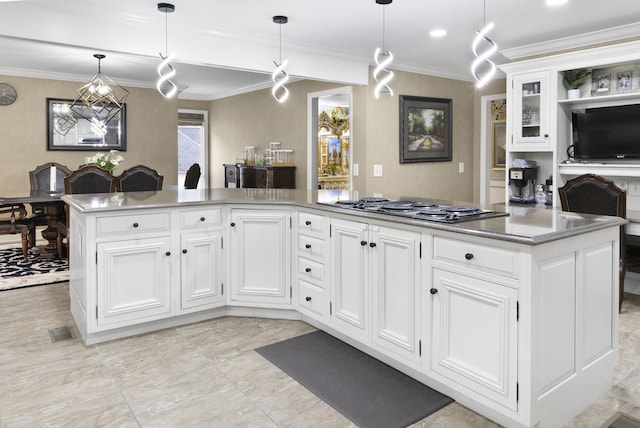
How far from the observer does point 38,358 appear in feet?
9.14

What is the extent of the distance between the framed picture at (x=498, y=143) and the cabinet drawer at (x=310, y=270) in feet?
18.4

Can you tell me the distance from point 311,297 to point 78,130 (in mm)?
6036

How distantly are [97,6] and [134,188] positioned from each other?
6.47 feet

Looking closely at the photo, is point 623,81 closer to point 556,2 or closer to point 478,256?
point 556,2

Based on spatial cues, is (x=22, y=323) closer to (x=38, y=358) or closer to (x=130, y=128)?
(x=38, y=358)

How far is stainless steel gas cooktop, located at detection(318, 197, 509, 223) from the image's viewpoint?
2326 millimetres

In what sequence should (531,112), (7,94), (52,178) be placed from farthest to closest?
(7,94), (52,178), (531,112)

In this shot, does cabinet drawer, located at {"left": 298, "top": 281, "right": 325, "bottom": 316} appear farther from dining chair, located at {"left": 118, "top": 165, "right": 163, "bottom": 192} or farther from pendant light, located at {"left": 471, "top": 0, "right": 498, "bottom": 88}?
dining chair, located at {"left": 118, "top": 165, "right": 163, "bottom": 192}

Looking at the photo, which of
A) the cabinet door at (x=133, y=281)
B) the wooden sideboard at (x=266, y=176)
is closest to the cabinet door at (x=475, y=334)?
the cabinet door at (x=133, y=281)

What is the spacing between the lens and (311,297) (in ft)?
10.5

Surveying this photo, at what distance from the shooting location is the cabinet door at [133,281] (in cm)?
297

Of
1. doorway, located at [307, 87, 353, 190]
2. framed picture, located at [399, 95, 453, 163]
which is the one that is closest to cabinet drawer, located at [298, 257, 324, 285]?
framed picture, located at [399, 95, 453, 163]

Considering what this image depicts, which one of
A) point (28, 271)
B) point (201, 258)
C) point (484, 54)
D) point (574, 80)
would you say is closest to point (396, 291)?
point (201, 258)

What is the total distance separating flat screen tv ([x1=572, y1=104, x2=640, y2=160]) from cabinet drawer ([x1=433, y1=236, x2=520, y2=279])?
11.3ft
